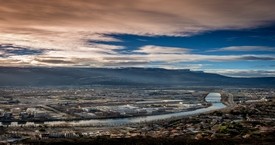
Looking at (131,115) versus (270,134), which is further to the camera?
(131,115)

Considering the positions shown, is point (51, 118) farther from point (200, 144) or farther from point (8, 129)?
point (200, 144)

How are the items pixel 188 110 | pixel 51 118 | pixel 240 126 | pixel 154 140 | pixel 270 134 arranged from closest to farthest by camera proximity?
pixel 154 140 → pixel 270 134 → pixel 240 126 → pixel 51 118 → pixel 188 110

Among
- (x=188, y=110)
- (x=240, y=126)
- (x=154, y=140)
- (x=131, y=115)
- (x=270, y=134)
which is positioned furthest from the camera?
(x=188, y=110)

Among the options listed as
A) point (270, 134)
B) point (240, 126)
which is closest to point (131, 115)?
point (240, 126)

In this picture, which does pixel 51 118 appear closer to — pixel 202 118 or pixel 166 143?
pixel 202 118

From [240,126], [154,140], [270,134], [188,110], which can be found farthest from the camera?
[188,110]

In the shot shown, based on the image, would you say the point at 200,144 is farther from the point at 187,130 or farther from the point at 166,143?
the point at 187,130

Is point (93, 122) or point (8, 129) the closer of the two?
point (8, 129)

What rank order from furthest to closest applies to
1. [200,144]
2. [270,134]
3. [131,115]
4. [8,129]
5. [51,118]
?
[131,115] < [51,118] < [8,129] < [270,134] < [200,144]

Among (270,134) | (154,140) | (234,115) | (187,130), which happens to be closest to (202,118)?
(234,115)
